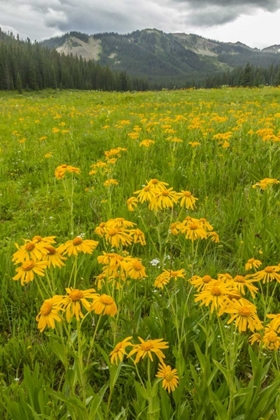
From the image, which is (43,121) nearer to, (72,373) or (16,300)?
(16,300)

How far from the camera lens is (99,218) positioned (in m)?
4.48

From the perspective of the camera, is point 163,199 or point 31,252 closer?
point 31,252

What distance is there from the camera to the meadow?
1.65 metres

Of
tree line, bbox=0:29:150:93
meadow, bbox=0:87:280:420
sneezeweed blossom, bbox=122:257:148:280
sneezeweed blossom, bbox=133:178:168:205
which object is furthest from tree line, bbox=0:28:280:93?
sneezeweed blossom, bbox=122:257:148:280

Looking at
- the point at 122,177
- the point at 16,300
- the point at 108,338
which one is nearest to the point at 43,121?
the point at 122,177

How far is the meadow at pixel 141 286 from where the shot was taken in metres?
1.65

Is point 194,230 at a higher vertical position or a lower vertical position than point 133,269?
higher

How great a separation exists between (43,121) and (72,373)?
1117 cm

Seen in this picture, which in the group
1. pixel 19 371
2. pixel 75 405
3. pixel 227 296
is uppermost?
pixel 227 296

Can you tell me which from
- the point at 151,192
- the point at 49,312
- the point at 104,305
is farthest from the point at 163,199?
the point at 49,312

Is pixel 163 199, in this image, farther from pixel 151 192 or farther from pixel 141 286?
pixel 141 286

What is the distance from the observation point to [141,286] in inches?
120

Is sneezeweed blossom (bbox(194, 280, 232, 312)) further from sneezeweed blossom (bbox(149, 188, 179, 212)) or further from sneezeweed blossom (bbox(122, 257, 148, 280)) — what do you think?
sneezeweed blossom (bbox(149, 188, 179, 212))

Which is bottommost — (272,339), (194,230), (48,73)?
(272,339)
